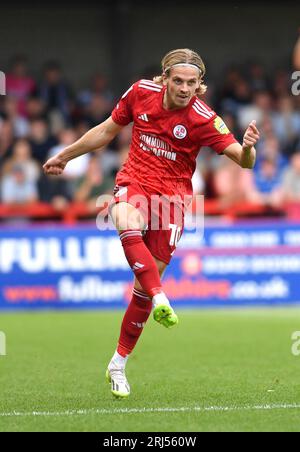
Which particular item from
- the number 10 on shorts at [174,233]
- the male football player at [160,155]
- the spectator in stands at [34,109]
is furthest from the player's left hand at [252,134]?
the spectator in stands at [34,109]

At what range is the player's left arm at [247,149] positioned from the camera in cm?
705

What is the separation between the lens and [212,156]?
17516 mm

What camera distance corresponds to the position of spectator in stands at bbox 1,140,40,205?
15.9 meters

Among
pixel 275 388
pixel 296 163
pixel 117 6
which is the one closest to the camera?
pixel 275 388

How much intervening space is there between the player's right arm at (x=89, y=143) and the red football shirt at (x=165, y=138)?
0.20 metres

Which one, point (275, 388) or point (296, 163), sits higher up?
point (296, 163)

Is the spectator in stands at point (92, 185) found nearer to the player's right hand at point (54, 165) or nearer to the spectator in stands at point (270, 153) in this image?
the spectator in stands at point (270, 153)

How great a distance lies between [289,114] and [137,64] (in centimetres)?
397

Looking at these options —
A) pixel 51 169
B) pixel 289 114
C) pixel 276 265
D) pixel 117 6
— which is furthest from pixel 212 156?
pixel 51 169

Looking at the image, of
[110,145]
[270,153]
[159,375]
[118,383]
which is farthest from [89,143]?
[110,145]

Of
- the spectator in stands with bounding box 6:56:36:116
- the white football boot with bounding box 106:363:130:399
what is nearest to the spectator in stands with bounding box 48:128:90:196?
the spectator in stands with bounding box 6:56:36:116

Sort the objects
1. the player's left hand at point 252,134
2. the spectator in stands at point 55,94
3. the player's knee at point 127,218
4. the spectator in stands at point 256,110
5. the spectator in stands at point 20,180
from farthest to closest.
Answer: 1. the spectator in stands at point 55,94
2. the spectator in stands at point 256,110
3. the spectator in stands at point 20,180
4. the player's knee at point 127,218
5. the player's left hand at point 252,134

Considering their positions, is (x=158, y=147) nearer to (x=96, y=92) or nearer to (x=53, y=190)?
(x=53, y=190)
